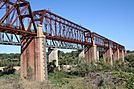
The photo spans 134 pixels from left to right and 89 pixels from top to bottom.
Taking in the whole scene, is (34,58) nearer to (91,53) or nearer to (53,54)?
(53,54)

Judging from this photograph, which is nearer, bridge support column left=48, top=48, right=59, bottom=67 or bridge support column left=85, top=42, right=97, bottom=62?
bridge support column left=48, top=48, right=59, bottom=67

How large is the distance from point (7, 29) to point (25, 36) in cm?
904

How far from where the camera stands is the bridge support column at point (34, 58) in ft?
135

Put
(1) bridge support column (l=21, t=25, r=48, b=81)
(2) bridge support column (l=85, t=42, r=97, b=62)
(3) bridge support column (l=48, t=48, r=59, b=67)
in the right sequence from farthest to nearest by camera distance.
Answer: (2) bridge support column (l=85, t=42, r=97, b=62) < (3) bridge support column (l=48, t=48, r=59, b=67) < (1) bridge support column (l=21, t=25, r=48, b=81)

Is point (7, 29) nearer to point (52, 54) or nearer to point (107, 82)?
point (107, 82)

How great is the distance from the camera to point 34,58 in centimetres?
4206

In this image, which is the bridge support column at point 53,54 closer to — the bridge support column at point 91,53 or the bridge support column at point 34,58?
the bridge support column at point 91,53

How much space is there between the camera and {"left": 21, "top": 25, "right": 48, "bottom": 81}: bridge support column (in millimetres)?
41062

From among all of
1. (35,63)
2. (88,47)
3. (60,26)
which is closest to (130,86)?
(35,63)

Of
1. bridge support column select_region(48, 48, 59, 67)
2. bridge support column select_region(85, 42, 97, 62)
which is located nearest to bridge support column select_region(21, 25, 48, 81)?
bridge support column select_region(48, 48, 59, 67)

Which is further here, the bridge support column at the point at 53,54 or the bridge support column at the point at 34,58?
the bridge support column at the point at 53,54

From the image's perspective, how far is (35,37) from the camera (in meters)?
42.3

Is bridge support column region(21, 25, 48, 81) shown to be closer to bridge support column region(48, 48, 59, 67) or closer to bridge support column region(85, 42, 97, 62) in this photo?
bridge support column region(48, 48, 59, 67)

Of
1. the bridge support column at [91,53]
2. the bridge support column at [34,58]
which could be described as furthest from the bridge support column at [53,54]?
the bridge support column at [34,58]
